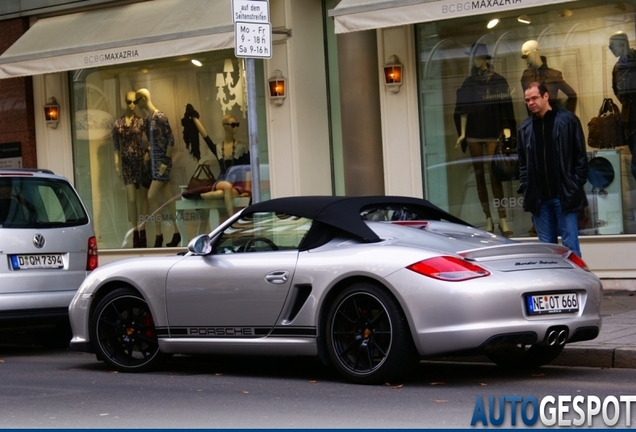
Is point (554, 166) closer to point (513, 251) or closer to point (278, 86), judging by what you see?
point (513, 251)

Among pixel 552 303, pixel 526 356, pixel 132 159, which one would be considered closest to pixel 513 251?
pixel 552 303

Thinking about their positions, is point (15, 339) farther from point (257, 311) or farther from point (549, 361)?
point (549, 361)

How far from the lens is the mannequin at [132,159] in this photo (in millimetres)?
17906

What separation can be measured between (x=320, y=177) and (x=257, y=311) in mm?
7759

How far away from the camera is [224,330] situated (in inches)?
347

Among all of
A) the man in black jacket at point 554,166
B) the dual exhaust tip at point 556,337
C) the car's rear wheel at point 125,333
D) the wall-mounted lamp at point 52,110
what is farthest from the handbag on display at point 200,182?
the dual exhaust tip at point 556,337

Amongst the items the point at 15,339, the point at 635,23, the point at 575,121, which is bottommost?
the point at 15,339

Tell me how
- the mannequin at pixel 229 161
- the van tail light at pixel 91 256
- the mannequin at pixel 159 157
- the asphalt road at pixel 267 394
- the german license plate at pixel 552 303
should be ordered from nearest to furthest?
the asphalt road at pixel 267 394
the german license plate at pixel 552 303
the van tail light at pixel 91 256
the mannequin at pixel 229 161
the mannequin at pixel 159 157

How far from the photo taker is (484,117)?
48.5 feet

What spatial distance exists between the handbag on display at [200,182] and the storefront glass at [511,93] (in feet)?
11.5

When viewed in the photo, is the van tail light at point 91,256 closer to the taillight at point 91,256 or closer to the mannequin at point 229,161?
the taillight at point 91,256

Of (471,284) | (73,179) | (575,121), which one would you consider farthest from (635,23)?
(73,179)

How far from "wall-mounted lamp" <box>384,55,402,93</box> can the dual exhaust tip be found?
7460 millimetres

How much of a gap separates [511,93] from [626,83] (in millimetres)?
1517
